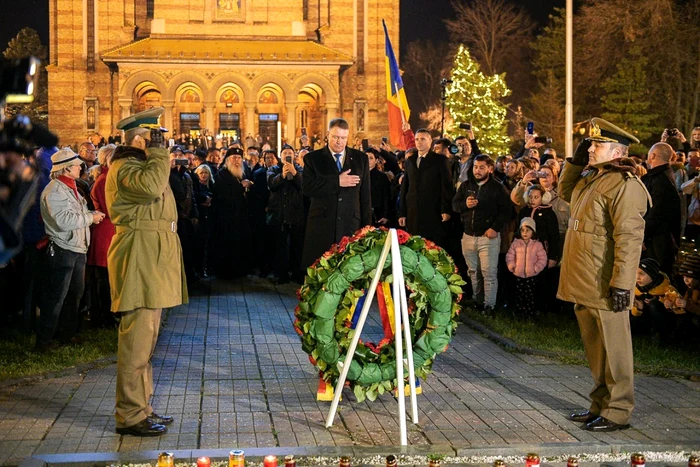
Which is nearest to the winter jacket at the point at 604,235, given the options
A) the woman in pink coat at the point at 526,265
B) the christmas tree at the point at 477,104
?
the woman in pink coat at the point at 526,265

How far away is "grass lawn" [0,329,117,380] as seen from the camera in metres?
9.83

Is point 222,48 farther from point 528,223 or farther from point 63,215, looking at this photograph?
point 63,215

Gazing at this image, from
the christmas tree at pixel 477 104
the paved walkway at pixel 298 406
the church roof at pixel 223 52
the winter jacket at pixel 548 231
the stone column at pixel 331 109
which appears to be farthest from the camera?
the christmas tree at pixel 477 104

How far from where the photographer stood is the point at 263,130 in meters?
53.5

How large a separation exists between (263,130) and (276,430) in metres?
46.6

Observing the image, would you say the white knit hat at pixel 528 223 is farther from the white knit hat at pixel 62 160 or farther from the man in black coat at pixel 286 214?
the white knit hat at pixel 62 160

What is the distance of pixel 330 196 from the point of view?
35.1 ft

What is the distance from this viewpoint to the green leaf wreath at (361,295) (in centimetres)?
805

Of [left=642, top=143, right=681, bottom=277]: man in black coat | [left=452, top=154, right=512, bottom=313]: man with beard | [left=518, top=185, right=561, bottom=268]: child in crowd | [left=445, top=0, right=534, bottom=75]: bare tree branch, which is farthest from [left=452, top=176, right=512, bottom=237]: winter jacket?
[left=445, top=0, right=534, bottom=75]: bare tree branch

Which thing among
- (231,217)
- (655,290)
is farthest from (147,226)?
(231,217)

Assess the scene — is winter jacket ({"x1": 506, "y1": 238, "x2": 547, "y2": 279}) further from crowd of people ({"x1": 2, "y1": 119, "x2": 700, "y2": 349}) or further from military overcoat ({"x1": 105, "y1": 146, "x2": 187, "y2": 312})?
military overcoat ({"x1": 105, "y1": 146, "x2": 187, "y2": 312})

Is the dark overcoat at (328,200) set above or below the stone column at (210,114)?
below

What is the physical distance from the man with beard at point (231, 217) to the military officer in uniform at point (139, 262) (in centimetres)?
999

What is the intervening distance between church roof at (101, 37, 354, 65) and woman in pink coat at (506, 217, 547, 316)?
37.6m
